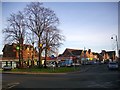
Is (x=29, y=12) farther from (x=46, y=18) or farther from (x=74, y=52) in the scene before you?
(x=74, y=52)

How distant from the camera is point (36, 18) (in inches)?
2103

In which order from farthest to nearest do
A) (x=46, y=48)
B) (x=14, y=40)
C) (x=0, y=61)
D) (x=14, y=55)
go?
1. (x=14, y=55)
2. (x=0, y=61)
3. (x=14, y=40)
4. (x=46, y=48)

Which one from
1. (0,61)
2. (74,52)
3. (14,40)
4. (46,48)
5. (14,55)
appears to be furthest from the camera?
(74,52)

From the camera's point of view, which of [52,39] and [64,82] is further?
[52,39]

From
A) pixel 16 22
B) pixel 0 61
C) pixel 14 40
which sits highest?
pixel 16 22

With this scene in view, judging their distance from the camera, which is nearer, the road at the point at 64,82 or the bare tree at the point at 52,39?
the road at the point at 64,82

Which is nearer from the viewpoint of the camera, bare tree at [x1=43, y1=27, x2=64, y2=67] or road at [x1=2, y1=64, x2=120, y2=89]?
road at [x1=2, y1=64, x2=120, y2=89]

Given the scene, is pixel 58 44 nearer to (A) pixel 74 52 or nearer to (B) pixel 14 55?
(B) pixel 14 55

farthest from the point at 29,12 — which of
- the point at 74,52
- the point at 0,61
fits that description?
the point at 74,52

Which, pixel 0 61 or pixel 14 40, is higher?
pixel 14 40

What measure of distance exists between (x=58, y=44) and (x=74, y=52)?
3514 inches

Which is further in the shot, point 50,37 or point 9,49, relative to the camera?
point 9,49

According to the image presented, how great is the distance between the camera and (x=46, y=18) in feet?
176

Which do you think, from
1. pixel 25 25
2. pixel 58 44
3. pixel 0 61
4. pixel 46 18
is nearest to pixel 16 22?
pixel 25 25
